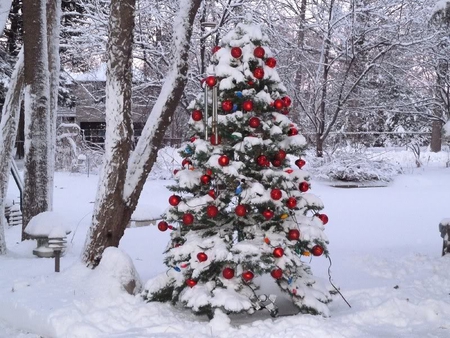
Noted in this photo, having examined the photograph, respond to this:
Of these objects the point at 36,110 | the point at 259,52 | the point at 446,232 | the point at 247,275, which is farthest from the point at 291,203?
the point at 36,110

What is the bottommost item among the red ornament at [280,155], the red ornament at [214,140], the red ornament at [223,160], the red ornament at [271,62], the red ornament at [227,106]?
the red ornament at [223,160]

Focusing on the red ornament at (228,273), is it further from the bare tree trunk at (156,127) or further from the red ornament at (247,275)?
the bare tree trunk at (156,127)

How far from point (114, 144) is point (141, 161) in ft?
1.66

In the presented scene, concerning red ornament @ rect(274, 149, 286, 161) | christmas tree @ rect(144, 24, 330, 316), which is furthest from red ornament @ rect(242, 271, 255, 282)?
red ornament @ rect(274, 149, 286, 161)

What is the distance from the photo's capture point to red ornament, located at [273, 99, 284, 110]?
5344 mm

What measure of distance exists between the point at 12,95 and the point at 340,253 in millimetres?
6117

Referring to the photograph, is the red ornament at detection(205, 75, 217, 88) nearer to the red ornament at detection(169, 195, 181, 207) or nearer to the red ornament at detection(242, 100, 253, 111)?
the red ornament at detection(242, 100, 253, 111)

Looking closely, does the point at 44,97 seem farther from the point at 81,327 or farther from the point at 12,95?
the point at 81,327

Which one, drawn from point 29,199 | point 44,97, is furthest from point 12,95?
point 29,199

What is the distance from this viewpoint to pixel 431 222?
1136 cm

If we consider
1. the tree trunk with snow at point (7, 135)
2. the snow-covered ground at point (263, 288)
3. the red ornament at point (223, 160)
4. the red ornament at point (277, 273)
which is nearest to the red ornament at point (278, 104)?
the red ornament at point (223, 160)

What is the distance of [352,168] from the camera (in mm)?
15930

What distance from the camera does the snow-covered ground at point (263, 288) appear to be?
476 centimetres

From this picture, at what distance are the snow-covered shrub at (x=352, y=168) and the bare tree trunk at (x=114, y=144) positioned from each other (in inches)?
403
